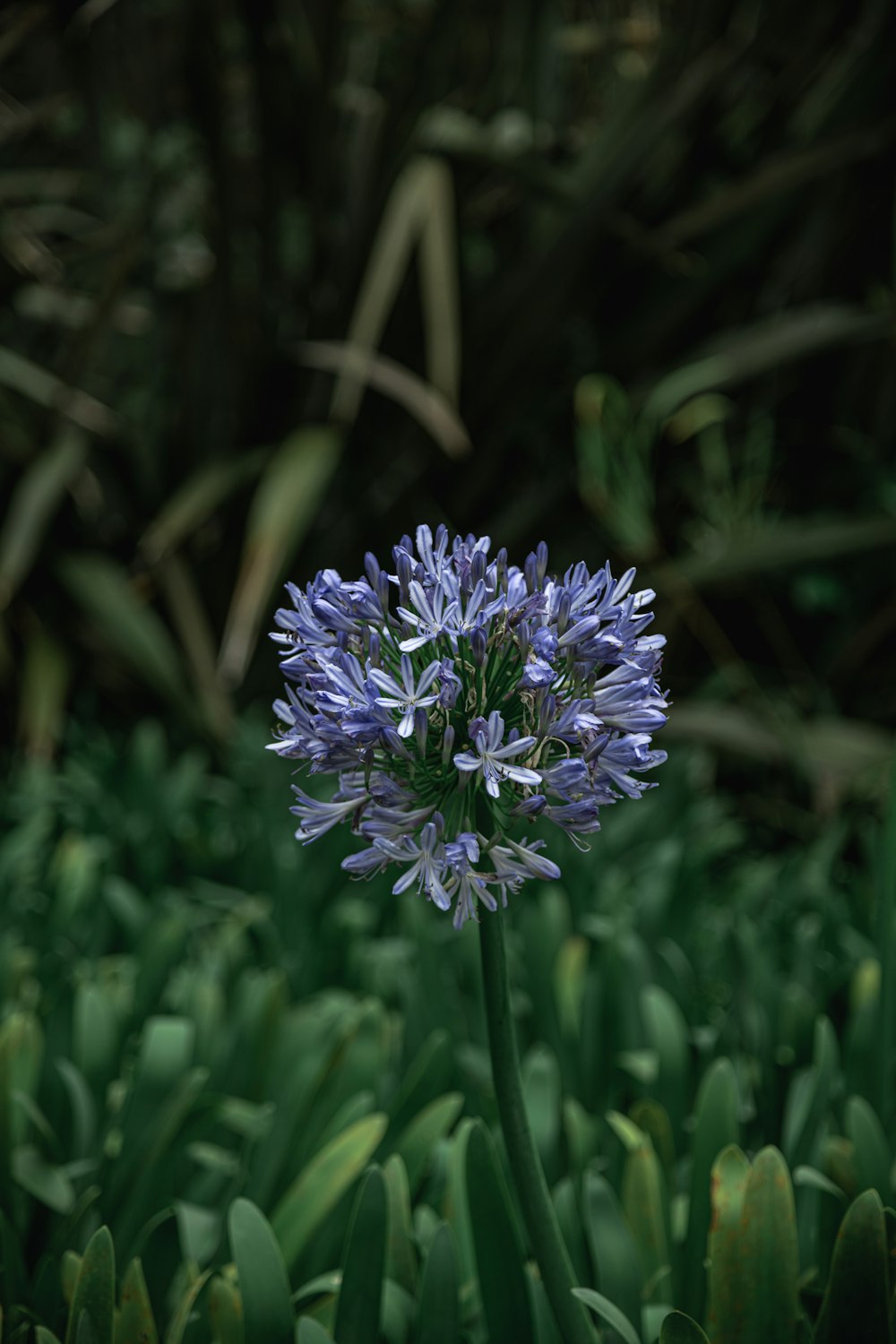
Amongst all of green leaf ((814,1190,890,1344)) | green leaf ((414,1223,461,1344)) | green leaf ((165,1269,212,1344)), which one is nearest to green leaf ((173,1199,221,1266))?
green leaf ((165,1269,212,1344))

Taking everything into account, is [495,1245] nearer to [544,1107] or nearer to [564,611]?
[544,1107]

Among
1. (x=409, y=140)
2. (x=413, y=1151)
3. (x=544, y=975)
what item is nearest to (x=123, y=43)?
(x=409, y=140)

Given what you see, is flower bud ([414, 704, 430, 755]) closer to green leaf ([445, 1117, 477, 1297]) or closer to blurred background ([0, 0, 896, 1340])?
green leaf ([445, 1117, 477, 1297])

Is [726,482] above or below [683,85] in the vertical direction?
below

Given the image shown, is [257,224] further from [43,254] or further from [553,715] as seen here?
[553,715]

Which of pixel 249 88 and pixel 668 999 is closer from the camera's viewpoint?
pixel 668 999

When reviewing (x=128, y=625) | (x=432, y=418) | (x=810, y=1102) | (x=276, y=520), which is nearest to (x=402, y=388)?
(x=432, y=418)
